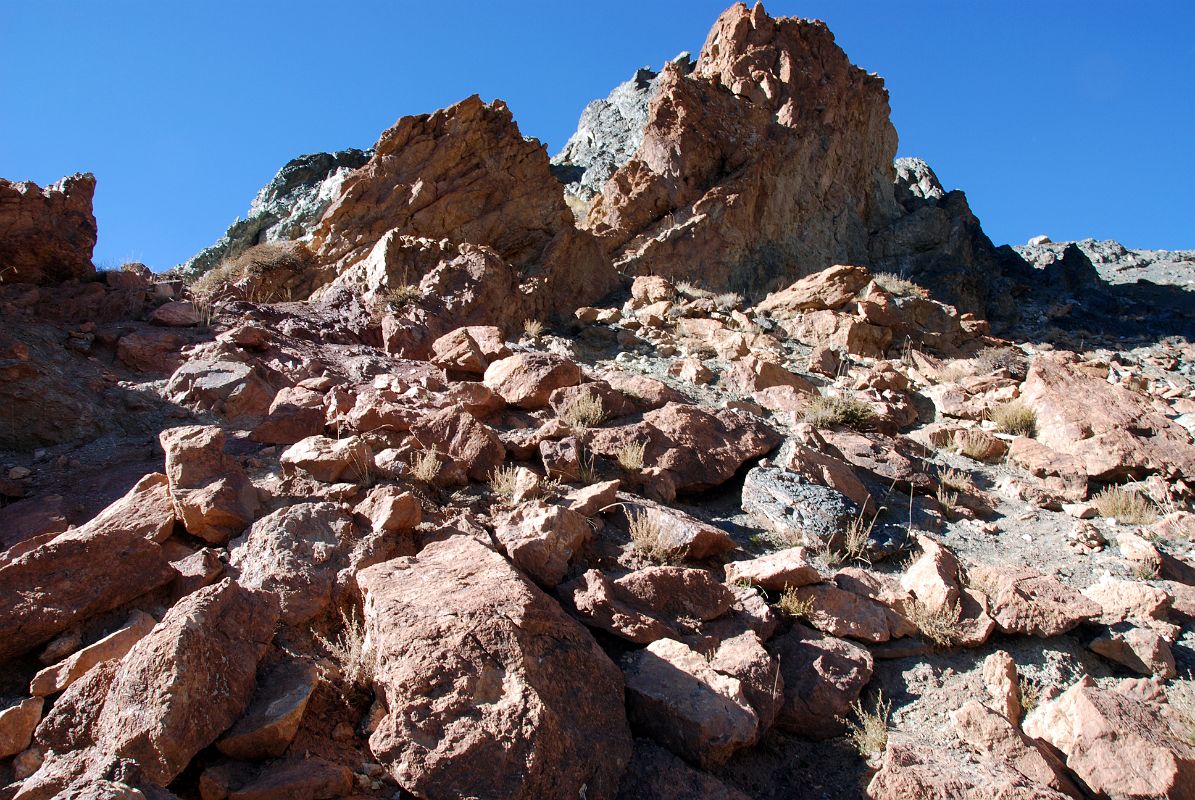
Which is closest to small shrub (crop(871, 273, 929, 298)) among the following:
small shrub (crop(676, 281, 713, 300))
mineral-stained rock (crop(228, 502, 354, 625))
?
small shrub (crop(676, 281, 713, 300))

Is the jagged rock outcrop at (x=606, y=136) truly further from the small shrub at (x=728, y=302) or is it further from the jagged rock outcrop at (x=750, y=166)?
the small shrub at (x=728, y=302)

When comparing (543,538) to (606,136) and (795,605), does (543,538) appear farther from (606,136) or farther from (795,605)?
(606,136)

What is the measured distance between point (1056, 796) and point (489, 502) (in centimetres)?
335

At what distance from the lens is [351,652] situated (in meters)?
3.24

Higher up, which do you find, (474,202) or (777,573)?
(474,202)

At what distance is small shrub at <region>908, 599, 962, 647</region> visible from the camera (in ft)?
13.6

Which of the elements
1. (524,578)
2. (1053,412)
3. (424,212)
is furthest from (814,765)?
(424,212)

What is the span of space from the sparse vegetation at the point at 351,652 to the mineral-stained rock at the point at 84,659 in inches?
30.2

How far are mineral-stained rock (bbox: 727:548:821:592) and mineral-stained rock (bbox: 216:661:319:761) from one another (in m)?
2.52

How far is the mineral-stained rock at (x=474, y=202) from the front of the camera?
12531 mm

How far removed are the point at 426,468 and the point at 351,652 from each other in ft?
5.36

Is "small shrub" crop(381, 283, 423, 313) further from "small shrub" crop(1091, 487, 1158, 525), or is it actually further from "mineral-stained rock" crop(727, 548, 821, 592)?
"small shrub" crop(1091, 487, 1158, 525)

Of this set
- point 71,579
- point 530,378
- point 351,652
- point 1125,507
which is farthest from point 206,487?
point 1125,507

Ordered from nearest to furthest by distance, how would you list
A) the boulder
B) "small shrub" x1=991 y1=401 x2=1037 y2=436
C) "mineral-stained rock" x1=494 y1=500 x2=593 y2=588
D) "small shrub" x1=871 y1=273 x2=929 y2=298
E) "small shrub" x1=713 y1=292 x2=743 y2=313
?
the boulder → "mineral-stained rock" x1=494 y1=500 x2=593 y2=588 → "small shrub" x1=991 y1=401 x2=1037 y2=436 → "small shrub" x1=713 y1=292 x2=743 y2=313 → "small shrub" x1=871 y1=273 x2=929 y2=298
